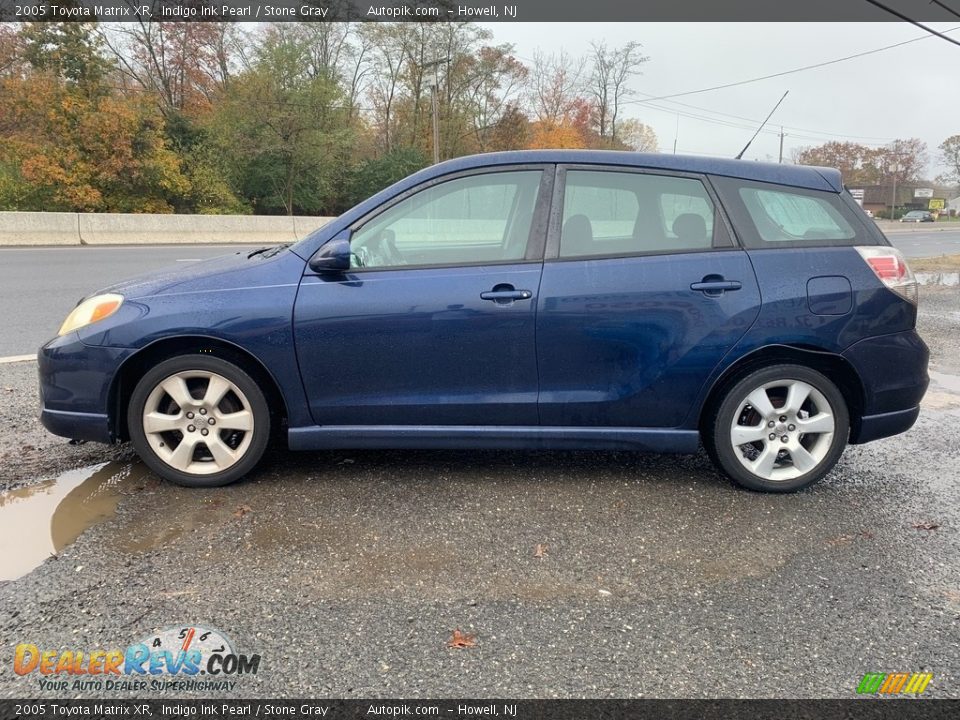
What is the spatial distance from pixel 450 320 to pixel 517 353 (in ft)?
1.24

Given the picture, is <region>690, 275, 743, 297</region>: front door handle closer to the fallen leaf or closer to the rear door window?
the rear door window

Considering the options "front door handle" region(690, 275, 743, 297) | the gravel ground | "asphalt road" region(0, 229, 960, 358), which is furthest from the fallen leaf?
"asphalt road" region(0, 229, 960, 358)

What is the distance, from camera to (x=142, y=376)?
3.33 meters

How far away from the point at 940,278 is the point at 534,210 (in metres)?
14.8

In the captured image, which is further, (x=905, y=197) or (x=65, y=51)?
(x=905, y=197)

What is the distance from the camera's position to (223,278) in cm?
333

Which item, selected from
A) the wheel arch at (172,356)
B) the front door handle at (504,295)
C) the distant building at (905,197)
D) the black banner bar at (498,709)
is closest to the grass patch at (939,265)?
the front door handle at (504,295)

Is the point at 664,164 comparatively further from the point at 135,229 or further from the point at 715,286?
the point at 135,229

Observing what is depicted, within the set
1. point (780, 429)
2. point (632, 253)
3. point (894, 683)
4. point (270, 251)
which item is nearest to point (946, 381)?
point (780, 429)

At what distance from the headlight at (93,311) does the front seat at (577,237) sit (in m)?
2.30

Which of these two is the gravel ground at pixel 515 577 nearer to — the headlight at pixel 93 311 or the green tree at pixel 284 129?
the headlight at pixel 93 311

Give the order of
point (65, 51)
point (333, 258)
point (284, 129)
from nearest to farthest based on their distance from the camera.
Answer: point (333, 258) < point (65, 51) < point (284, 129)

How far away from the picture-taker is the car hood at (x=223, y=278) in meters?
3.29

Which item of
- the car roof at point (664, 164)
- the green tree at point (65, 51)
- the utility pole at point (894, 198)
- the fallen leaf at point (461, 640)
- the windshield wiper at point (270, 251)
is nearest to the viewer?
the fallen leaf at point (461, 640)
